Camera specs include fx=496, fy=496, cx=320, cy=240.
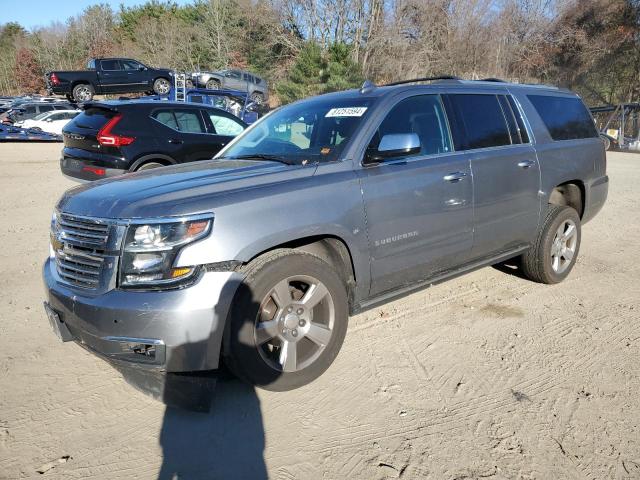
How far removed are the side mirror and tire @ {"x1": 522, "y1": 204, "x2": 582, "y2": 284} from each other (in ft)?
6.61

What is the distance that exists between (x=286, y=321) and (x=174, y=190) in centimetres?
102

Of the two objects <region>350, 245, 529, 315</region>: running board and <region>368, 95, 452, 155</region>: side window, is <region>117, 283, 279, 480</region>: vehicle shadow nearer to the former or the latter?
<region>350, 245, 529, 315</region>: running board

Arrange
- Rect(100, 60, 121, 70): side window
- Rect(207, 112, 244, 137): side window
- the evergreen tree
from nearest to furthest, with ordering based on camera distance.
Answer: Rect(207, 112, 244, 137): side window
Rect(100, 60, 121, 70): side window
the evergreen tree

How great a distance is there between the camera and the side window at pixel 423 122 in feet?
12.0

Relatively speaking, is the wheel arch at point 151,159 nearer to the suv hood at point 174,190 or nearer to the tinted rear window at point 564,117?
the suv hood at point 174,190

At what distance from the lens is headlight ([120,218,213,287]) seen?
2.59 metres

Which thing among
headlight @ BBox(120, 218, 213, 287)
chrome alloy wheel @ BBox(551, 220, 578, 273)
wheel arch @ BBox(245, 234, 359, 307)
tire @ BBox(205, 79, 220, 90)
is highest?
tire @ BBox(205, 79, 220, 90)

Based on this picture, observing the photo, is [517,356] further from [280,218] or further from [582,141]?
[582,141]

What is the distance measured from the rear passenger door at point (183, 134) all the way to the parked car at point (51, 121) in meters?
16.9

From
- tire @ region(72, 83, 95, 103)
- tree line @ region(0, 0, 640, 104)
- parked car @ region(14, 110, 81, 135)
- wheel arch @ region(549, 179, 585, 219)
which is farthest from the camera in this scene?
tree line @ region(0, 0, 640, 104)

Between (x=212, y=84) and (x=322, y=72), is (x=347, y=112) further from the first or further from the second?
(x=322, y=72)

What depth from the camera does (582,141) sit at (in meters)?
5.15

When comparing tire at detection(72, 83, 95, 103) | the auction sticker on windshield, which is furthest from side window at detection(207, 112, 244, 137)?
tire at detection(72, 83, 95, 103)

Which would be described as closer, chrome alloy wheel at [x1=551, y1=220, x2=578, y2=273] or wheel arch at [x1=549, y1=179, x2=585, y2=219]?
chrome alloy wheel at [x1=551, y1=220, x2=578, y2=273]
